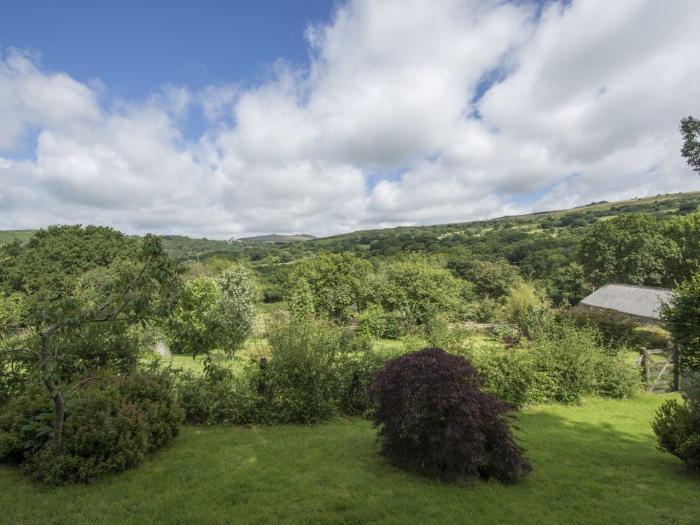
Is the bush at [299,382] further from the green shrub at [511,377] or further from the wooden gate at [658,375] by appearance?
the wooden gate at [658,375]

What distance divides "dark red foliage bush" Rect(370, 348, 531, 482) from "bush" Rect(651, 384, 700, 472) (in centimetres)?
290

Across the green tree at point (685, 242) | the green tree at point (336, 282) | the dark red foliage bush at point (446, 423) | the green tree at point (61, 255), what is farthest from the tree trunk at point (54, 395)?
the green tree at point (685, 242)

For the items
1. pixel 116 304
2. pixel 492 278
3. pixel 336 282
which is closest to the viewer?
pixel 116 304

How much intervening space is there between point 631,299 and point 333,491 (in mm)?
31891

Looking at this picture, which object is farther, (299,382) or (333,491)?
(299,382)

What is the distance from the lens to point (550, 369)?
11.8 m

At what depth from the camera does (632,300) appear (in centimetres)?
2816

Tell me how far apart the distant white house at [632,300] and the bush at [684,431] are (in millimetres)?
21491

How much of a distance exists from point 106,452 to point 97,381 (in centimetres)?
216

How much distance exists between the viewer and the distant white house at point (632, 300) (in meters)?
25.6

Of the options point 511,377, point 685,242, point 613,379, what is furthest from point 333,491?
point 685,242

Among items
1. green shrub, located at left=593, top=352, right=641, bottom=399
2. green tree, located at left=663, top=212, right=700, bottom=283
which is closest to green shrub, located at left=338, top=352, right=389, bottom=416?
green shrub, located at left=593, top=352, right=641, bottom=399

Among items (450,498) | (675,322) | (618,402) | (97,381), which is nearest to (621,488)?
(450,498)

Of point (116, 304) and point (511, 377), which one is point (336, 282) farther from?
point (116, 304)
